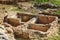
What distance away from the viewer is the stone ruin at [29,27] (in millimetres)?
12820

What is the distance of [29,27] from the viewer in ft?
47.5

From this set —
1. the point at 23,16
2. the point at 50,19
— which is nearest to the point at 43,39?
the point at 50,19

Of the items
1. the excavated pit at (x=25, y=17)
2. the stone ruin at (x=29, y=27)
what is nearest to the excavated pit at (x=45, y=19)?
the stone ruin at (x=29, y=27)

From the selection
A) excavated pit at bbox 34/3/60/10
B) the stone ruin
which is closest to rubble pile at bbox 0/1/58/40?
the stone ruin

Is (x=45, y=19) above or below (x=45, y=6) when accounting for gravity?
above

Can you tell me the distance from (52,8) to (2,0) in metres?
5.60

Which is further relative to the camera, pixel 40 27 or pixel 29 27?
pixel 29 27

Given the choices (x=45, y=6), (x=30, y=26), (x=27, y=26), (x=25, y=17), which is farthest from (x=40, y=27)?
(x=45, y=6)

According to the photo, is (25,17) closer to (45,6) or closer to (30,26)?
(30,26)

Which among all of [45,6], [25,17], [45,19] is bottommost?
[45,6]

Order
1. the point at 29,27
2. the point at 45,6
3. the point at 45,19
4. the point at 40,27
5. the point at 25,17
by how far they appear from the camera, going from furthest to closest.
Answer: the point at 45,6, the point at 25,17, the point at 45,19, the point at 29,27, the point at 40,27

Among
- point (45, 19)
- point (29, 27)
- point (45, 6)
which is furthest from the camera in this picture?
point (45, 6)

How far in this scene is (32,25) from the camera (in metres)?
14.5

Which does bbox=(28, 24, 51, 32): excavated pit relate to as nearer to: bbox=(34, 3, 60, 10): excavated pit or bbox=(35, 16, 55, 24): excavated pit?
bbox=(35, 16, 55, 24): excavated pit
